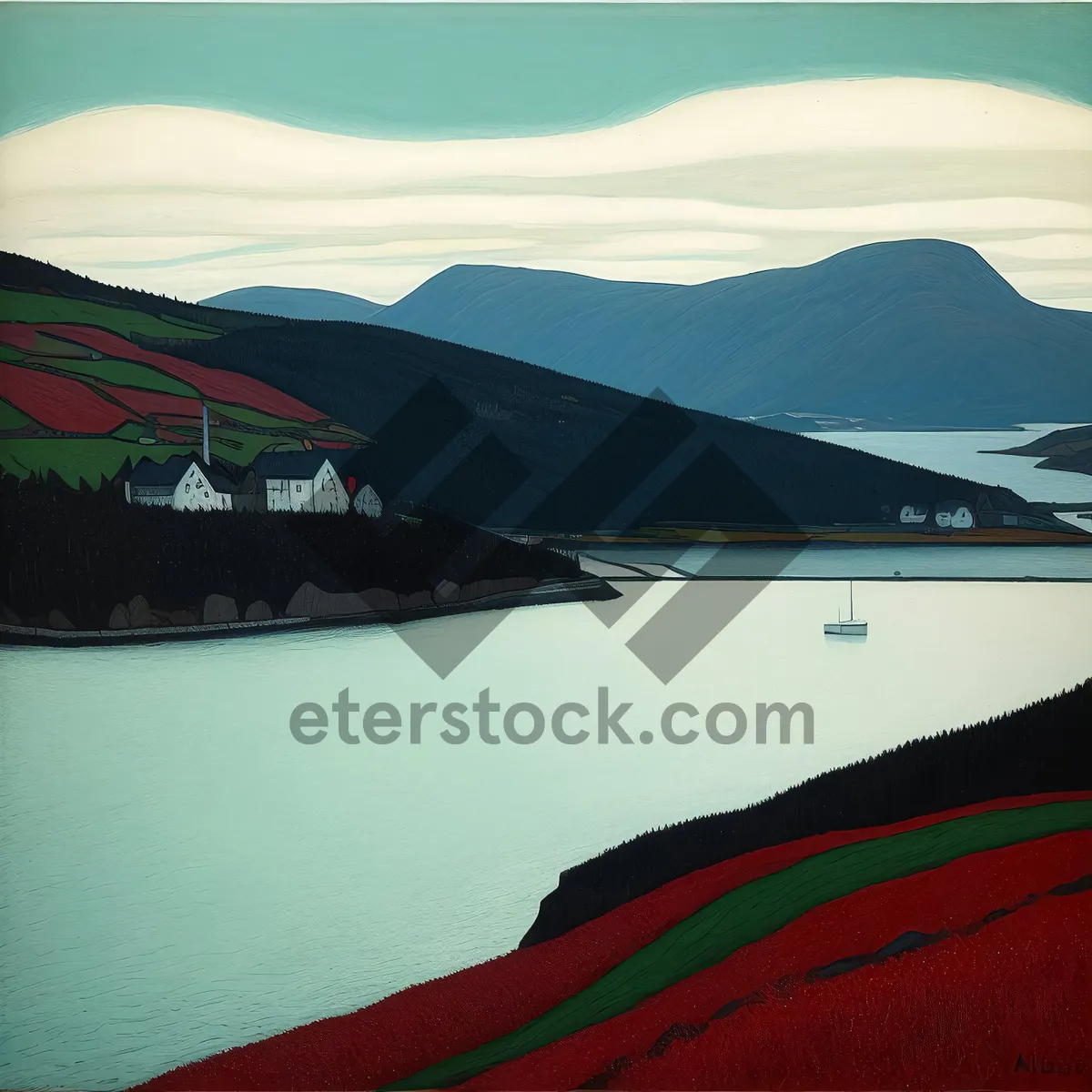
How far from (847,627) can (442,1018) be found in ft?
4.77

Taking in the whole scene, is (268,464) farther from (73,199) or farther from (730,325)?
(730,325)

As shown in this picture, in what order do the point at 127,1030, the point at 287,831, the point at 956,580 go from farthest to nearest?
the point at 956,580
the point at 287,831
the point at 127,1030

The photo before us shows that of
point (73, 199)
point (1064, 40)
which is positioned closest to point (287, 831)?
point (73, 199)

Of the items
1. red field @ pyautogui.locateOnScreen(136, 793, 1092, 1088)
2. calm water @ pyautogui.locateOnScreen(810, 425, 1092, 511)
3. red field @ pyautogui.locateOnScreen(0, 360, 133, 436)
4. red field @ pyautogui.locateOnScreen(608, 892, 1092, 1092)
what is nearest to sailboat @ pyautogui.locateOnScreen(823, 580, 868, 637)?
calm water @ pyautogui.locateOnScreen(810, 425, 1092, 511)

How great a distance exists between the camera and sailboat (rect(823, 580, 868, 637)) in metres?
2.76

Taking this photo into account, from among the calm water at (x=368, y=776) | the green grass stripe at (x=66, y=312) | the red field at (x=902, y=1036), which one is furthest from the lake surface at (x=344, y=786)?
the green grass stripe at (x=66, y=312)

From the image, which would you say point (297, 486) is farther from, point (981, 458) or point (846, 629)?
point (981, 458)

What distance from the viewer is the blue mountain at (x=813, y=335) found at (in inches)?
109

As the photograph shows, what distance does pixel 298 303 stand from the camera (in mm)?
2783

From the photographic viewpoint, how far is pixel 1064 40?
2.77 metres

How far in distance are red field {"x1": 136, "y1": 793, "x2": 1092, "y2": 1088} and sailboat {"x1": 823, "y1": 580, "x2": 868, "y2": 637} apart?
0.72 m

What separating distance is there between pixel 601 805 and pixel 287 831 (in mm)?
824

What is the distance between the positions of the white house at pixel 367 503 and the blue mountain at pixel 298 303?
0.48 meters

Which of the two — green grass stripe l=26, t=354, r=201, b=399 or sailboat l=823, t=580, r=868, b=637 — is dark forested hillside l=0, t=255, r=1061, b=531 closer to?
green grass stripe l=26, t=354, r=201, b=399
